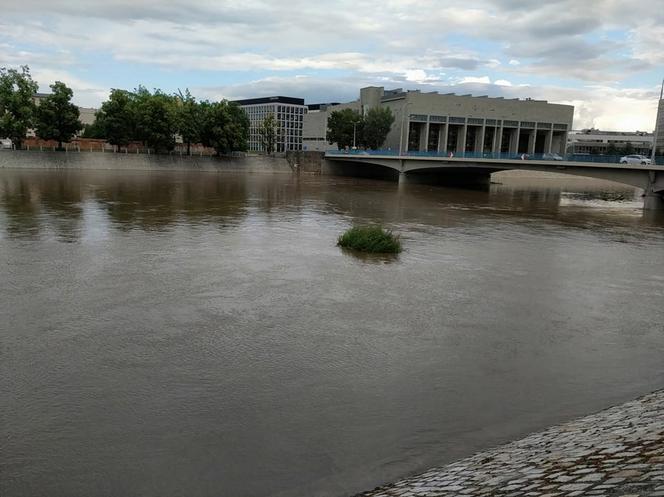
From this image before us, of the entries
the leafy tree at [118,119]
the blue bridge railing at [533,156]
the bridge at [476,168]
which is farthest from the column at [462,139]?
the leafy tree at [118,119]

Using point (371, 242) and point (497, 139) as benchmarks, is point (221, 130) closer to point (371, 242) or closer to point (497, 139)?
point (497, 139)

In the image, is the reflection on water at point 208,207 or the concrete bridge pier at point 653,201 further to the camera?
the concrete bridge pier at point 653,201

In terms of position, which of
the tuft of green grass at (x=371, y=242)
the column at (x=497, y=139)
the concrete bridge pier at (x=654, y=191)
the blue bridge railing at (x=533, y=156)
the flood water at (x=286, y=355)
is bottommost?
the flood water at (x=286, y=355)

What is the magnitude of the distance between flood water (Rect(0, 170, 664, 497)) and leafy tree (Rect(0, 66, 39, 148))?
67.8 meters

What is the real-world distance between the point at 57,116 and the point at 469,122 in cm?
8631

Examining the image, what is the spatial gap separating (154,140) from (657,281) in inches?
3495

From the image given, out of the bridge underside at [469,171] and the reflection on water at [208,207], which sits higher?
the bridge underside at [469,171]

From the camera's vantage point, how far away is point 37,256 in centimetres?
2142

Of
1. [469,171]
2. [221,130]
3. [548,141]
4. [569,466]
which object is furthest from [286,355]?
[548,141]

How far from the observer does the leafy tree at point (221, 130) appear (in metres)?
102

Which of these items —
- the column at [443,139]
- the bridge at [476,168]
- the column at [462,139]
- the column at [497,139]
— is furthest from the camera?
the column at [497,139]

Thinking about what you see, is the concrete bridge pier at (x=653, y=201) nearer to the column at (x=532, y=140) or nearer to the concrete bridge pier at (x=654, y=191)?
the concrete bridge pier at (x=654, y=191)

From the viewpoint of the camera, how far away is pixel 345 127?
4774 inches

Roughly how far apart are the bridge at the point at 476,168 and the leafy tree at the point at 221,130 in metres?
17.7
